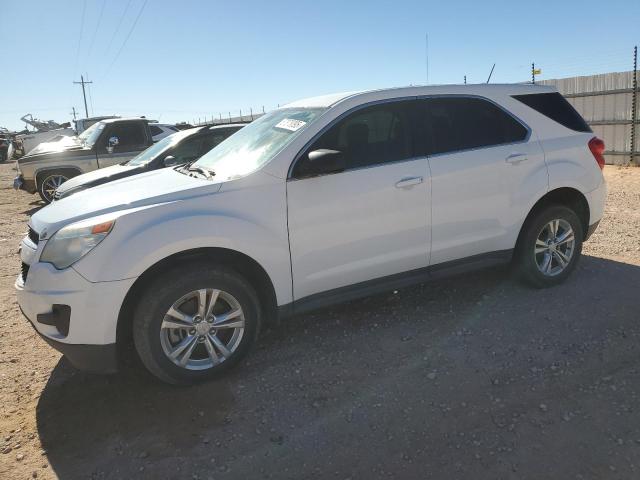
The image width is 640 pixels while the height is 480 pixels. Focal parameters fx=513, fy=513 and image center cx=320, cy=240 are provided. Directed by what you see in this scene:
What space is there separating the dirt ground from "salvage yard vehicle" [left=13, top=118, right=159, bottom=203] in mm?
7075

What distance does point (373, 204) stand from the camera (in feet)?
11.9

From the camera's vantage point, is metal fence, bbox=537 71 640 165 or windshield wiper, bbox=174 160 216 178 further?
metal fence, bbox=537 71 640 165

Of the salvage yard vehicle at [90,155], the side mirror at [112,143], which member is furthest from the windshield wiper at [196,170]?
the salvage yard vehicle at [90,155]

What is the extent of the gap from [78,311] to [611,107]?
13.9 m

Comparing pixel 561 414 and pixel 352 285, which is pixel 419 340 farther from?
pixel 561 414

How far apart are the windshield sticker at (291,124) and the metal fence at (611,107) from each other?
1096 cm

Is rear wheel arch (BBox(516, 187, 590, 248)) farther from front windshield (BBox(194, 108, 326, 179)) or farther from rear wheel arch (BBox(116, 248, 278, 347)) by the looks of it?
rear wheel arch (BBox(116, 248, 278, 347))

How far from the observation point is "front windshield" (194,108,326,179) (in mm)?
3596

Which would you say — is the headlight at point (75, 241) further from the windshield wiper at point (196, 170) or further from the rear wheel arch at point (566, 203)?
the rear wheel arch at point (566, 203)

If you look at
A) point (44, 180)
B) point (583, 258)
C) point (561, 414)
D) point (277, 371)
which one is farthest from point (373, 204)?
point (44, 180)

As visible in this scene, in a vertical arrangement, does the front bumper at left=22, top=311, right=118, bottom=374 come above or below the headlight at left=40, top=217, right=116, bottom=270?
below

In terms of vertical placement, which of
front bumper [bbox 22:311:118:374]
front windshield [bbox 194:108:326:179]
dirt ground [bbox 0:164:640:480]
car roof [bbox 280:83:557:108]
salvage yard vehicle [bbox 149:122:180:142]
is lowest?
dirt ground [bbox 0:164:640:480]

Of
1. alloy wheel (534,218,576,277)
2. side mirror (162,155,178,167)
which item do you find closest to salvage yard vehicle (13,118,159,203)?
side mirror (162,155,178,167)

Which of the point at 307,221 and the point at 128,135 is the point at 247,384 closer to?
the point at 307,221
